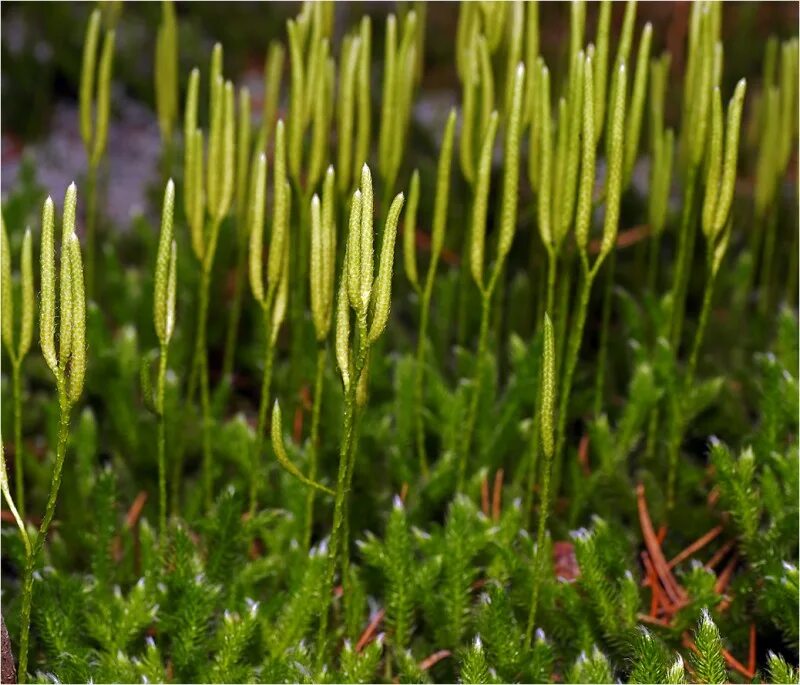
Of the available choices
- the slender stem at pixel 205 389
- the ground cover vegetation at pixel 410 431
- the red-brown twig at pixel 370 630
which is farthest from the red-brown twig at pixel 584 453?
the slender stem at pixel 205 389

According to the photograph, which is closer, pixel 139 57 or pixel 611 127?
pixel 611 127

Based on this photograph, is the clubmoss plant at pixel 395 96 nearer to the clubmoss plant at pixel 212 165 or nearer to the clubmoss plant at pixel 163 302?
the clubmoss plant at pixel 212 165

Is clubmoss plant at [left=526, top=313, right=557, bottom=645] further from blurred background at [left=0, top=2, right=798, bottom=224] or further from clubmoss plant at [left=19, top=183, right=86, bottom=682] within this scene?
blurred background at [left=0, top=2, right=798, bottom=224]

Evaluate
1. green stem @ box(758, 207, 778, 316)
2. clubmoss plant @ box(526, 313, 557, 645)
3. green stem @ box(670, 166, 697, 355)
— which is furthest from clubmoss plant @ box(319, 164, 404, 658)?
green stem @ box(758, 207, 778, 316)

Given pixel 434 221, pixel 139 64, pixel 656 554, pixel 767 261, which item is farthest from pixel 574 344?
pixel 139 64

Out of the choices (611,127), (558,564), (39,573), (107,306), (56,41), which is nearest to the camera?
(611,127)

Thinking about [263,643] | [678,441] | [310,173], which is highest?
[310,173]

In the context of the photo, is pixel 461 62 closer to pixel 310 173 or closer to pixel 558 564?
pixel 310 173

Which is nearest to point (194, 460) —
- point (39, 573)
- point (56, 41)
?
point (39, 573)
